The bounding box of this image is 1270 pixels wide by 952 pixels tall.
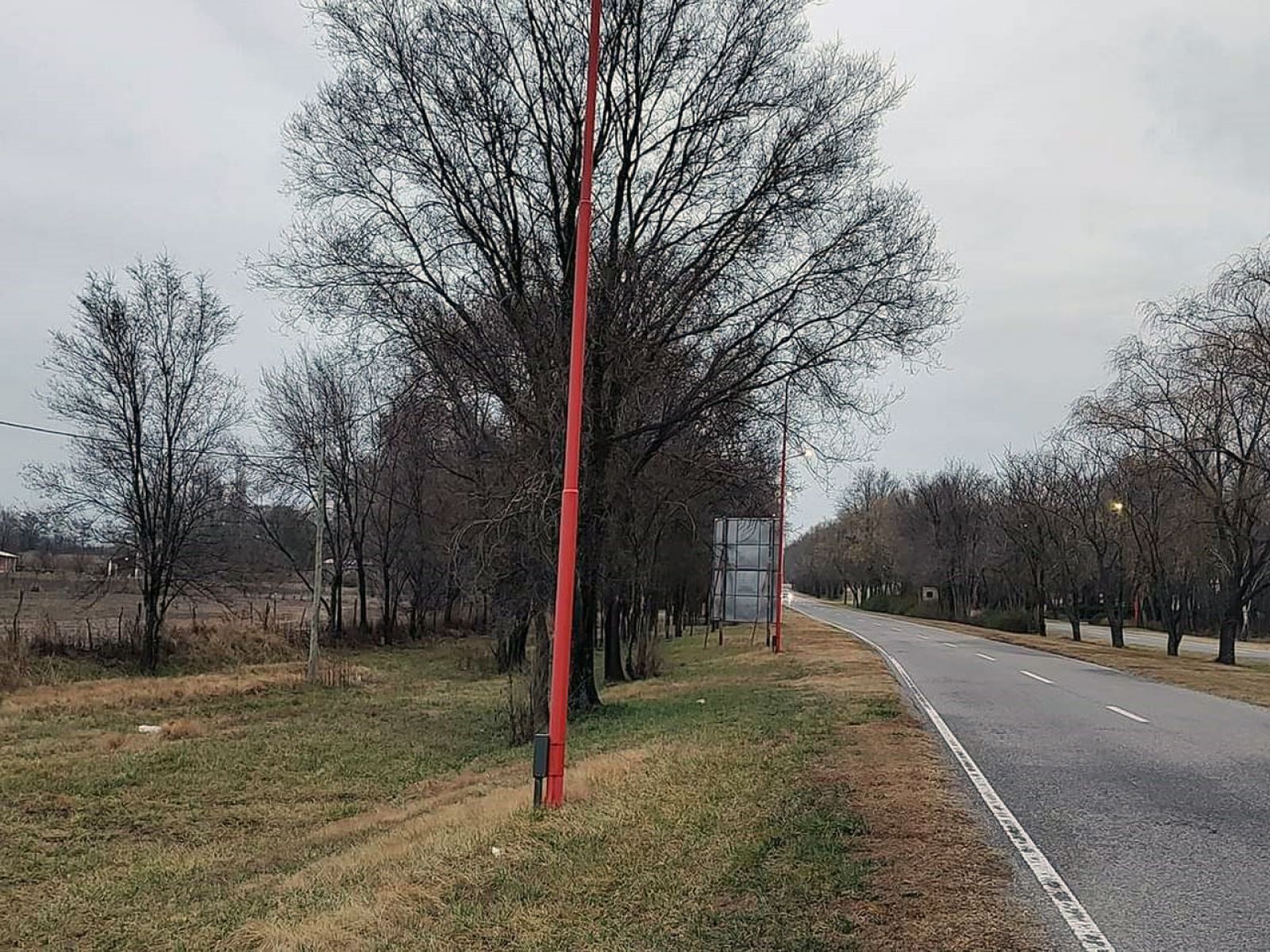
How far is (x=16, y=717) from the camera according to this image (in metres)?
23.8

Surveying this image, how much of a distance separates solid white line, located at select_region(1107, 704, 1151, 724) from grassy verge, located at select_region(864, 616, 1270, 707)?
3919 millimetres

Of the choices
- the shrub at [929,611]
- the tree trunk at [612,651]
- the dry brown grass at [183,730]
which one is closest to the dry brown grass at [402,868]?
the dry brown grass at [183,730]

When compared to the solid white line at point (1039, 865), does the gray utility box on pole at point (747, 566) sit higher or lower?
higher

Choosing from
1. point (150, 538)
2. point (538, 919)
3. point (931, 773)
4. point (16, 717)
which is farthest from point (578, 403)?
point (150, 538)

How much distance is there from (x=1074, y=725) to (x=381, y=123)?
15.7 meters

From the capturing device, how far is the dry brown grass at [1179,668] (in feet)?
76.2

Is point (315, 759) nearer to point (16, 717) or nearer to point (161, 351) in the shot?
point (16, 717)

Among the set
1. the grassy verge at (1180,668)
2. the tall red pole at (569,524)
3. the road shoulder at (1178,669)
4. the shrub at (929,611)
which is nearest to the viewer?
the tall red pole at (569,524)

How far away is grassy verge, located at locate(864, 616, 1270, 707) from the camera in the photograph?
76.3 feet

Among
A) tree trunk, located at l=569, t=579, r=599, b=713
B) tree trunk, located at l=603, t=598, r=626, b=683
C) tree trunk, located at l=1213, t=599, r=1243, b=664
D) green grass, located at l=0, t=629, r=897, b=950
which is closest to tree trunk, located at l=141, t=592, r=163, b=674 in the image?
green grass, located at l=0, t=629, r=897, b=950

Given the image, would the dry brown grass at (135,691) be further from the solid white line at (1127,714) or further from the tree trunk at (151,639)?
the solid white line at (1127,714)

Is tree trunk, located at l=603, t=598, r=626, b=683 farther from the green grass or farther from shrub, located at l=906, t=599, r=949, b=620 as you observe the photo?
shrub, located at l=906, t=599, r=949, b=620

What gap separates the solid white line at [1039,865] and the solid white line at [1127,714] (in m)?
4.38

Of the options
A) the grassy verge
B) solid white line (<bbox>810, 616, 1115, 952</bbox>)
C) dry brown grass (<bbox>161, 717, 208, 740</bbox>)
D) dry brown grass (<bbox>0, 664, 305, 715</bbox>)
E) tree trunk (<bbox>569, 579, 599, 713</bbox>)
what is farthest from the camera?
dry brown grass (<bbox>0, 664, 305, 715</bbox>)
